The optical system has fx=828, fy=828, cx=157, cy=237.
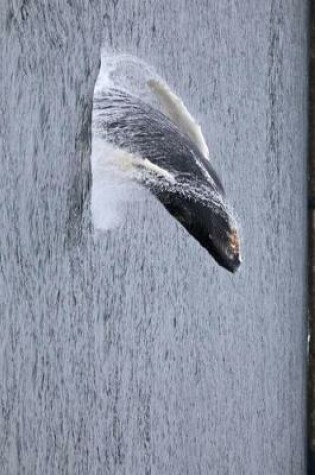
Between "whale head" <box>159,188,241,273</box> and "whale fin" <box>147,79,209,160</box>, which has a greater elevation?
"whale fin" <box>147,79,209,160</box>

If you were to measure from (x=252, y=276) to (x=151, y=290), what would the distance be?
0.26m

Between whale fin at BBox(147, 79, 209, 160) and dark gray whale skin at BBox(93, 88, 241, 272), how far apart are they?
2cm

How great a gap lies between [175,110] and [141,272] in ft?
0.36

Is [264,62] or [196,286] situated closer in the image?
[196,286]

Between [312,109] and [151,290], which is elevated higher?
[312,109]

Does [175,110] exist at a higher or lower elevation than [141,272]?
higher

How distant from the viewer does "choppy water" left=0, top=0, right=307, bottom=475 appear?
414 millimetres

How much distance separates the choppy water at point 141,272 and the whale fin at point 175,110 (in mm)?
21

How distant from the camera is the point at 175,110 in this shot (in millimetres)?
554

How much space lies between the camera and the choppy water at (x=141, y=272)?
414 mm

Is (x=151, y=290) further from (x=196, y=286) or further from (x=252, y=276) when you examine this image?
(x=252, y=276)

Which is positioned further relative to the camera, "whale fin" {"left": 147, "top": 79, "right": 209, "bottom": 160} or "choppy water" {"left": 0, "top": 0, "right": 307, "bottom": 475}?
"whale fin" {"left": 147, "top": 79, "right": 209, "bottom": 160}

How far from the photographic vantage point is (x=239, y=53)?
0.76 meters

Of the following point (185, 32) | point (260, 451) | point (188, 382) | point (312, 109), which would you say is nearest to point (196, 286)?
point (188, 382)
